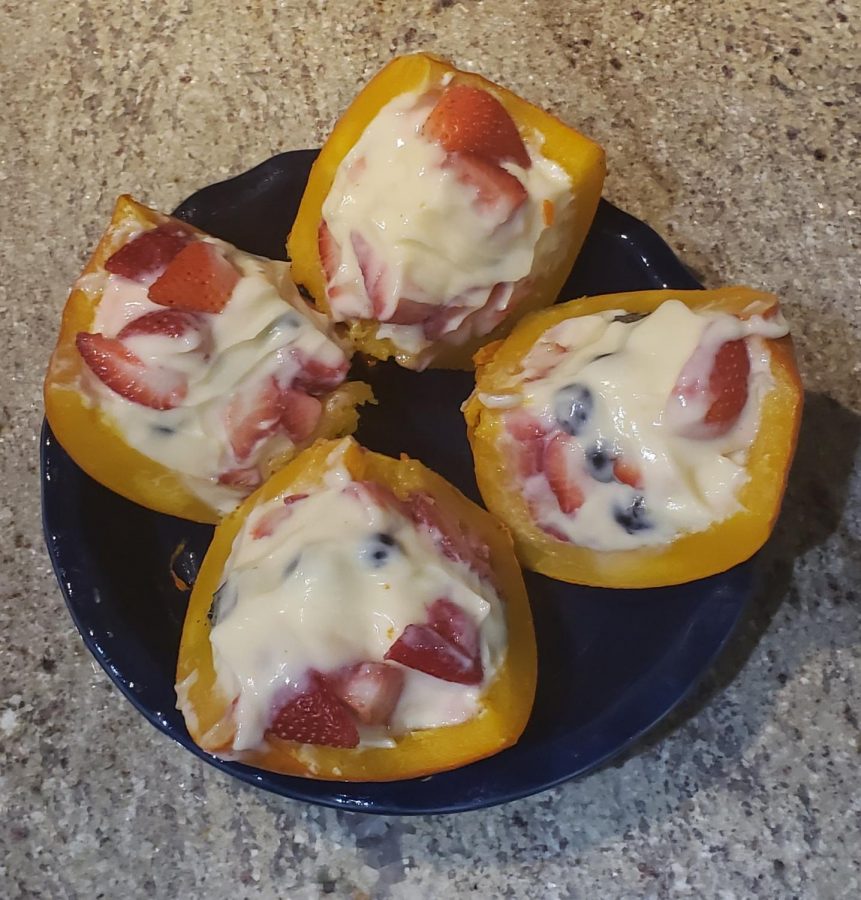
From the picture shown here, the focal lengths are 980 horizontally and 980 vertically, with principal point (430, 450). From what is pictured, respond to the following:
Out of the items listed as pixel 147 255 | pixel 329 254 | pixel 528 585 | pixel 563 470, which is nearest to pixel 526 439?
pixel 563 470

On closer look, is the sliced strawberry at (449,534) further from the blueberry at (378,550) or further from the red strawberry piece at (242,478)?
the red strawberry piece at (242,478)

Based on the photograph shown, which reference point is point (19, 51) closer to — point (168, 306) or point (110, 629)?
point (168, 306)

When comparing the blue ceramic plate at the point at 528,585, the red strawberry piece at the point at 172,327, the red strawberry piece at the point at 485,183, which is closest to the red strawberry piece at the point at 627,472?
the blue ceramic plate at the point at 528,585

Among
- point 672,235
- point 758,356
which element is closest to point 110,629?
point 758,356

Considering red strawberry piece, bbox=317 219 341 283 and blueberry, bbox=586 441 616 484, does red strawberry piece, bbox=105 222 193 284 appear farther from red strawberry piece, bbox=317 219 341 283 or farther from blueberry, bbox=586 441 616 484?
blueberry, bbox=586 441 616 484

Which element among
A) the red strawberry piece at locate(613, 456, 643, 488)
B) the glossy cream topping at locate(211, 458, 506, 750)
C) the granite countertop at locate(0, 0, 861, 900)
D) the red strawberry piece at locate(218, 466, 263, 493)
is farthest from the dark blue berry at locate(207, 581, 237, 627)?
the red strawberry piece at locate(613, 456, 643, 488)
